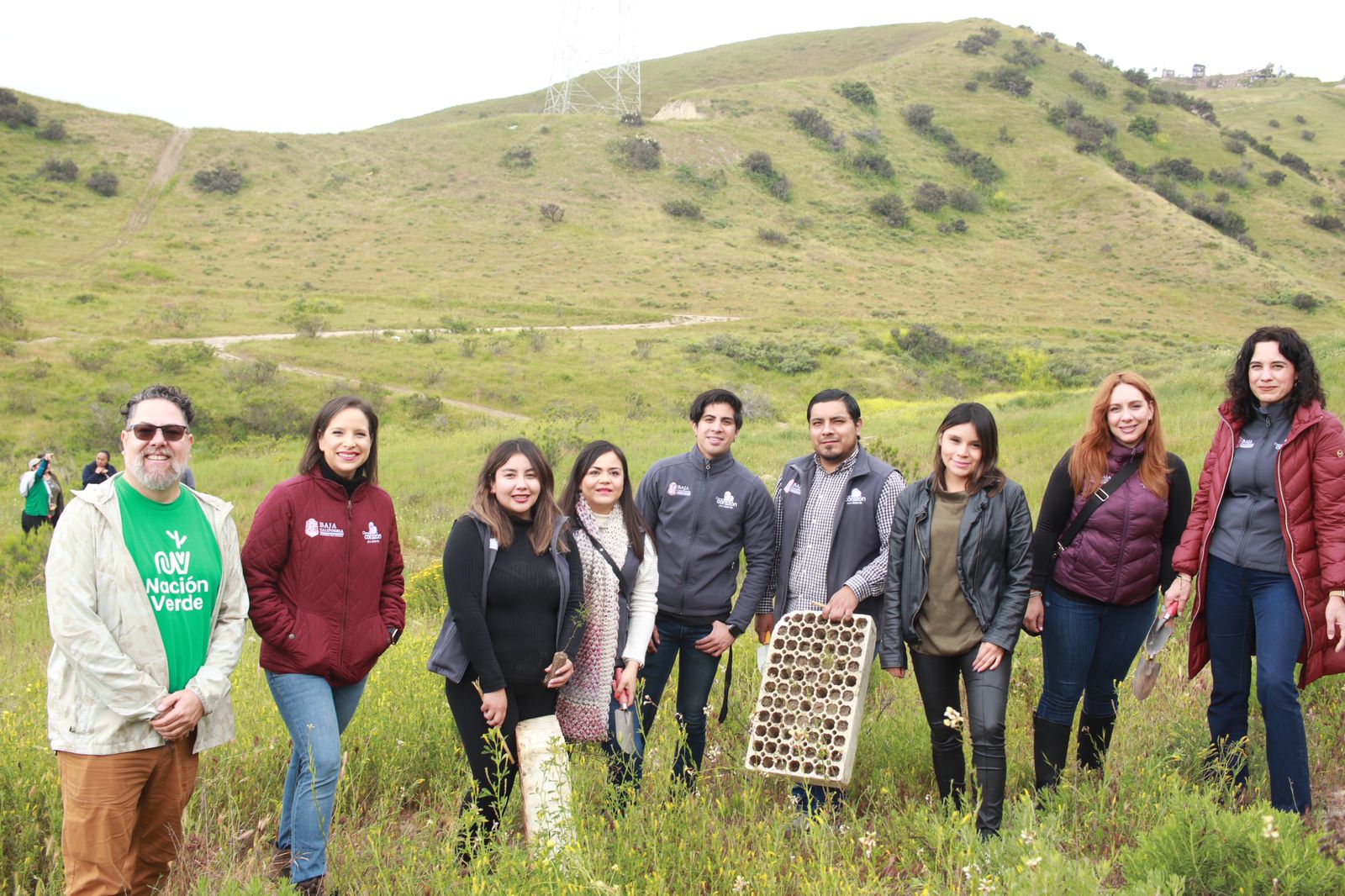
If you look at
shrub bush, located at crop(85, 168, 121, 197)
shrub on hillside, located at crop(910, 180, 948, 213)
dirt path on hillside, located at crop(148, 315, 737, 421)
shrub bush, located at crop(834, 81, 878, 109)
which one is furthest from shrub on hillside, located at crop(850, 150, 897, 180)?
shrub bush, located at crop(85, 168, 121, 197)

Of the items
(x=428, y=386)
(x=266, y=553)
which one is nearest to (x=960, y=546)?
(x=266, y=553)

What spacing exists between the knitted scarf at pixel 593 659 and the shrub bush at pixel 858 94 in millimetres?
80268

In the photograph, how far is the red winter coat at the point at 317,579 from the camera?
3324 mm

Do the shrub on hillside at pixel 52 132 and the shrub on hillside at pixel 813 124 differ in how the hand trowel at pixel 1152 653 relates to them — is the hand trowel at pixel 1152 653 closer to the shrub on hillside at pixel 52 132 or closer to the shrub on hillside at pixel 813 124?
the shrub on hillside at pixel 52 132

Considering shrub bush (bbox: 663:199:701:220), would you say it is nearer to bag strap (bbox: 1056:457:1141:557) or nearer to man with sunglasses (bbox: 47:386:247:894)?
bag strap (bbox: 1056:457:1141:557)

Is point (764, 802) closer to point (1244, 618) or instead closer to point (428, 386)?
point (1244, 618)

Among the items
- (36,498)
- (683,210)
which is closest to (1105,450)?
(36,498)

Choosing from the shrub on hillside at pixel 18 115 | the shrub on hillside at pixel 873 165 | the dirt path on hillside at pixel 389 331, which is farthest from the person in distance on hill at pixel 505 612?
the shrub on hillside at pixel 18 115

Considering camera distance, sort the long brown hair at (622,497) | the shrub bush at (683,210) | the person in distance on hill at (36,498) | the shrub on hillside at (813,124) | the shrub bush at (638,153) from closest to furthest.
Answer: the long brown hair at (622,497) < the person in distance on hill at (36,498) < the shrub bush at (683,210) < the shrub bush at (638,153) < the shrub on hillside at (813,124)

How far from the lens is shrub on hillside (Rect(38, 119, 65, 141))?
54.8 m

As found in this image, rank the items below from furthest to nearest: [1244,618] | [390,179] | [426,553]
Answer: [390,179], [426,553], [1244,618]

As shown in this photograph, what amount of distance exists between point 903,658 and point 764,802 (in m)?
0.89

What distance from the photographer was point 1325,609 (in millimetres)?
3371

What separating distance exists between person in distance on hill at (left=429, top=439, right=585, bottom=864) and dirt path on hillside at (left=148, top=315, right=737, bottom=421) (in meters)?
20.4
